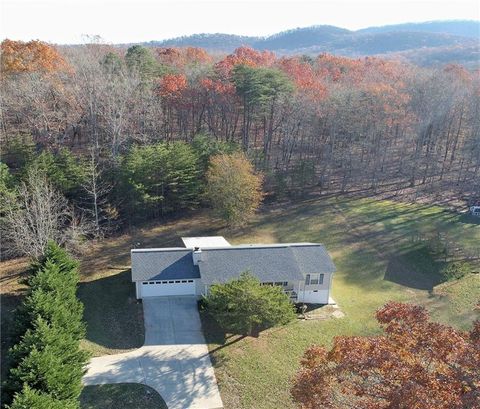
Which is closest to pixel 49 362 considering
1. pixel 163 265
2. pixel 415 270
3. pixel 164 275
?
pixel 164 275

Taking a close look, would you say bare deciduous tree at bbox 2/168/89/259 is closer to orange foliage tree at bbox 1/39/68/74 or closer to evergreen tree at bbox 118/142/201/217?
evergreen tree at bbox 118/142/201/217

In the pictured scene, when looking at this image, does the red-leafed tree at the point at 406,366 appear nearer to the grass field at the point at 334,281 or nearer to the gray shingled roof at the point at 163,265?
the grass field at the point at 334,281

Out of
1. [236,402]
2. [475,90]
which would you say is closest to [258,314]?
[236,402]

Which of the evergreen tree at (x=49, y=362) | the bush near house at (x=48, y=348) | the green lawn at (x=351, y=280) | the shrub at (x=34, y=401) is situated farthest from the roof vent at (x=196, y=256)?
the shrub at (x=34, y=401)

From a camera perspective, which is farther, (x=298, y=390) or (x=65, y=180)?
(x=65, y=180)

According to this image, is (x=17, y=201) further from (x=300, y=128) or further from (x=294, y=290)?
(x=300, y=128)

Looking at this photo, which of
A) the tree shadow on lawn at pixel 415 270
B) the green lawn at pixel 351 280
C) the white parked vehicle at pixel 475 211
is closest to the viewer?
the green lawn at pixel 351 280

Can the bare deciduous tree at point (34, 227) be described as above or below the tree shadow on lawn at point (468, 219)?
above

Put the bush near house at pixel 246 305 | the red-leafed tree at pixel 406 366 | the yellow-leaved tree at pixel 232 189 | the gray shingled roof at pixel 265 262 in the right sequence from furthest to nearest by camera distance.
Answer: the yellow-leaved tree at pixel 232 189 < the gray shingled roof at pixel 265 262 < the bush near house at pixel 246 305 < the red-leafed tree at pixel 406 366
